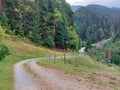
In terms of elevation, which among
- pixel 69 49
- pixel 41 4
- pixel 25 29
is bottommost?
pixel 69 49

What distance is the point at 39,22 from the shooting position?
382 feet

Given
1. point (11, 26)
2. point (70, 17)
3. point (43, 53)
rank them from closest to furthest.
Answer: point (43, 53)
point (11, 26)
point (70, 17)

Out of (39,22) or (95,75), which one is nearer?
(95,75)

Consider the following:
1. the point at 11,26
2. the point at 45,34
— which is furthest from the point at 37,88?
the point at 45,34

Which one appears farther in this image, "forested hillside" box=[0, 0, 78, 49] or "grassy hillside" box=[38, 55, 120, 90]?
"forested hillside" box=[0, 0, 78, 49]

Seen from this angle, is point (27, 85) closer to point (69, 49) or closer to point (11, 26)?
point (11, 26)

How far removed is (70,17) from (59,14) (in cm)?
2143

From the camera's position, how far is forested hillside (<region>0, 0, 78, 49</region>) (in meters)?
106

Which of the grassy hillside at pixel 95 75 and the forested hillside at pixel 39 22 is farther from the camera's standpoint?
the forested hillside at pixel 39 22

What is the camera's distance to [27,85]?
83.3ft

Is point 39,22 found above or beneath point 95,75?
above

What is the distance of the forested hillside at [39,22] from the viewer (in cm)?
10638

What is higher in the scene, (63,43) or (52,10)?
(52,10)

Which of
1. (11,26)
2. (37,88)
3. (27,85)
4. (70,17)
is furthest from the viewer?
(70,17)
